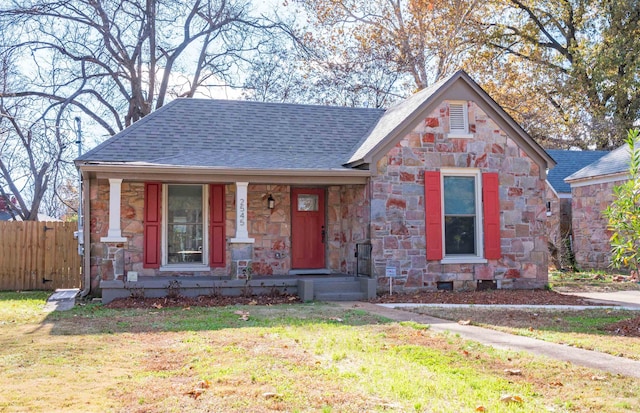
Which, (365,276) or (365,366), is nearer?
(365,366)

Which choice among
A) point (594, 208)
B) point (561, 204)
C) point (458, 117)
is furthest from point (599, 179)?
point (458, 117)

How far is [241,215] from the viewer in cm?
1156

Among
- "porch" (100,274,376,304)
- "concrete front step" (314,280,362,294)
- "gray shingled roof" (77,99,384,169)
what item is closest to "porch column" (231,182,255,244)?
"gray shingled roof" (77,99,384,169)

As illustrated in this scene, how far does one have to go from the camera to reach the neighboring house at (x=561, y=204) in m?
20.2

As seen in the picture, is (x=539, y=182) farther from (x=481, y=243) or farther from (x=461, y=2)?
(x=461, y=2)

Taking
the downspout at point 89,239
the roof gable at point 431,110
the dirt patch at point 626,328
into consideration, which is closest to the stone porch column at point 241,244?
the roof gable at point 431,110

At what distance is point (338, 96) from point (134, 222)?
14968 millimetres

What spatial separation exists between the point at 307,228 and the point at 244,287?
256 cm

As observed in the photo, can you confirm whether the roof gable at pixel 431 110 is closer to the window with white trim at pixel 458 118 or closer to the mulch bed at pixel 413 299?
the window with white trim at pixel 458 118

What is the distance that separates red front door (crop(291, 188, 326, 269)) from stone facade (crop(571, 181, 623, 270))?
9.78m

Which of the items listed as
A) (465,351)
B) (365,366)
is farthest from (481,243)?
(365,366)

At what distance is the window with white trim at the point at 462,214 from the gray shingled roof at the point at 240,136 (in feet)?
7.95

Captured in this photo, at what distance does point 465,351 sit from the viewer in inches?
239

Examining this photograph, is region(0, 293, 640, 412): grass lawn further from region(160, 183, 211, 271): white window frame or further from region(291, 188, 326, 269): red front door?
region(291, 188, 326, 269): red front door
